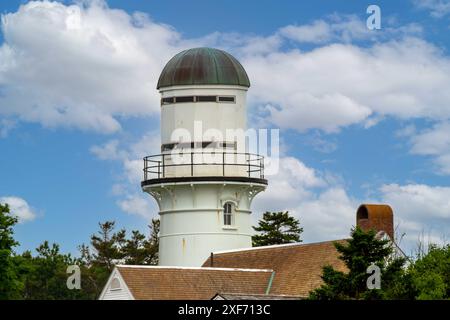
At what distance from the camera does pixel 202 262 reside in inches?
2371

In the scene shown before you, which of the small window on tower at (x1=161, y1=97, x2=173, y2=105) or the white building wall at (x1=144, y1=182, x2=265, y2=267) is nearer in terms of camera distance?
the white building wall at (x1=144, y1=182, x2=265, y2=267)

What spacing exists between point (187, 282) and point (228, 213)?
11.2 meters

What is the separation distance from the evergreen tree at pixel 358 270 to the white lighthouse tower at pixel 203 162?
17498mm

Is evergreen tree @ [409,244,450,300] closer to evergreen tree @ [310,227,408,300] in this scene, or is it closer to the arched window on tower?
evergreen tree @ [310,227,408,300]

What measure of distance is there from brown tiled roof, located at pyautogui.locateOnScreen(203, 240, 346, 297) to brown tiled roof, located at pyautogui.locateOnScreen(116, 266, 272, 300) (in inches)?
38.3

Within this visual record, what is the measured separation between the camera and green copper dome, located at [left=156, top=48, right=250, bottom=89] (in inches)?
2399

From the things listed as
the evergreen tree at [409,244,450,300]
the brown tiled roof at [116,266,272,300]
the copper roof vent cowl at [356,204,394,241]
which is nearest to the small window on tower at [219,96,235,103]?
the brown tiled roof at [116,266,272,300]

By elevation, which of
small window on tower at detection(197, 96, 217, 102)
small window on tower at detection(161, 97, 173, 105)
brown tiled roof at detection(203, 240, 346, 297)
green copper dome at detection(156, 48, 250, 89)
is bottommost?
brown tiled roof at detection(203, 240, 346, 297)

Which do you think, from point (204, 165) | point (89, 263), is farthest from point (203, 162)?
point (89, 263)

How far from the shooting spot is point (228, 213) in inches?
2421
